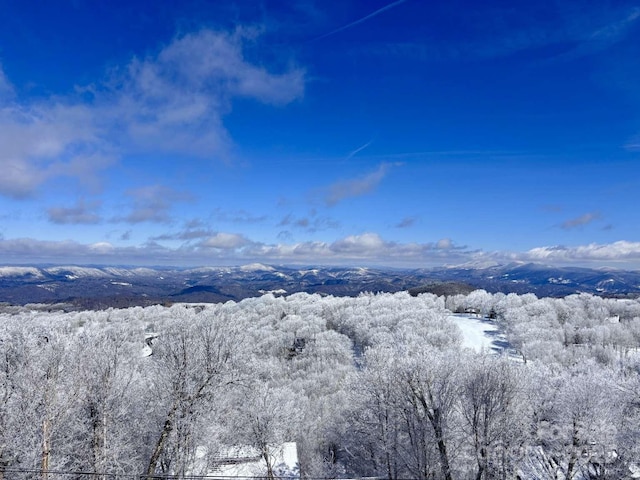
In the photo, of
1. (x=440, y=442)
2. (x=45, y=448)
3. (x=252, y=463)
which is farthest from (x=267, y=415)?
(x=45, y=448)

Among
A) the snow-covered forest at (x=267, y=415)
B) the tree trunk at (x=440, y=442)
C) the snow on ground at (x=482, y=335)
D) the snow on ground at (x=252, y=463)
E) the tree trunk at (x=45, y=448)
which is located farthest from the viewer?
the snow on ground at (x=482, y=335)

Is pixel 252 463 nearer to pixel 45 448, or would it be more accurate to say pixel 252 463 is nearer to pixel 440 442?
pixel 440 442

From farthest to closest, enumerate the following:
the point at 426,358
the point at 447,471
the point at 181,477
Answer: the point at 426,358 → the point at 447,471 → the point at 181,477

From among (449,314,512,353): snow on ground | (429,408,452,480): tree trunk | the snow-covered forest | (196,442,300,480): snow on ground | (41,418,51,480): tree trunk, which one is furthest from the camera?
(449,314,512,353): snow on ground

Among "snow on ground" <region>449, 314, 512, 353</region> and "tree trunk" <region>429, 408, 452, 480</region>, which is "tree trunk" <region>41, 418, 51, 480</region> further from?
"snow on ground" <region>449, 314, 512, 353</region>

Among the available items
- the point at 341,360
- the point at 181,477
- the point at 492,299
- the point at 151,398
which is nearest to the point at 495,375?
the point at 181,477

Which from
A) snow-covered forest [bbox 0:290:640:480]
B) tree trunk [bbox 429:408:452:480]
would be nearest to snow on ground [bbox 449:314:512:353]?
snow-covered forest [bbox 0:290:640:480]

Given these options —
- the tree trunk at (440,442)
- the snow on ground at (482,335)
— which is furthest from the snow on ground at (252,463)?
the snow on ground at (482,335)

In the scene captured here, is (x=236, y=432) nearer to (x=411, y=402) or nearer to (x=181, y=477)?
(x=181, y=477)

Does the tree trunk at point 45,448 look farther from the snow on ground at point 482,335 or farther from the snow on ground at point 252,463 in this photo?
the snow on ground at point 482,335
